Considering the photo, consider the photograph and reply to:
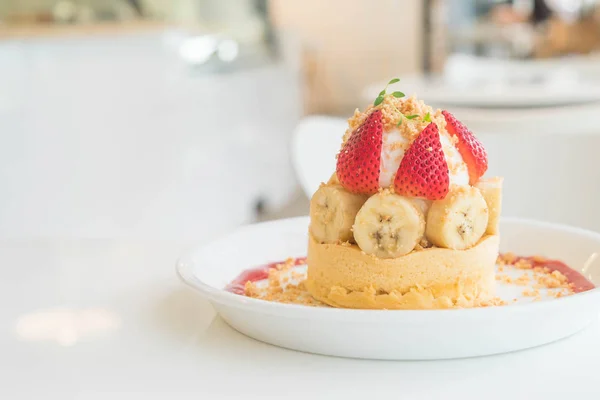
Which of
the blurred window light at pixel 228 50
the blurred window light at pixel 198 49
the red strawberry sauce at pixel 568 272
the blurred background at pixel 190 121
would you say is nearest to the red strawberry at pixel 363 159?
the red strawberry sauce at pixel 568 272

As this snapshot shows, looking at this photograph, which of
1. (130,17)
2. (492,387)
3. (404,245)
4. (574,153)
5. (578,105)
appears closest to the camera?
(492,387)

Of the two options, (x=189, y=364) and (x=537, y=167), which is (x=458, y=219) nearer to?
(x=189, y=364)

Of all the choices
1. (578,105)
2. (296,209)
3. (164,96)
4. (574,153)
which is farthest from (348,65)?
(574,153)

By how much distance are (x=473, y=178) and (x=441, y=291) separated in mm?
160

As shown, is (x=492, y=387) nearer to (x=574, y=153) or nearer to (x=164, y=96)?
(x=574, y=153)

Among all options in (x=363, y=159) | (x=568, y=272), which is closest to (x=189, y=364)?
(x=363, y=159)

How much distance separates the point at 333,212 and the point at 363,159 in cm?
7

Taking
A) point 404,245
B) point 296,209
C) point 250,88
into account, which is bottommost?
point 296,209

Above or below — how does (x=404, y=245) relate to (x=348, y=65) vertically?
above

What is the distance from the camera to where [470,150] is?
3.15 ft

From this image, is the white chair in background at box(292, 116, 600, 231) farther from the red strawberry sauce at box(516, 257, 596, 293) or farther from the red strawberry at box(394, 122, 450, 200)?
the red strawberry at box(394, 122, 450, 200)

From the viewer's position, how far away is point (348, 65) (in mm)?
8609

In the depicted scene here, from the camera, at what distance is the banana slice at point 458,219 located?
88 centimetres

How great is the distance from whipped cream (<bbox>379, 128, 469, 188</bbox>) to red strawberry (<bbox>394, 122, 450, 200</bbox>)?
0.06ft
